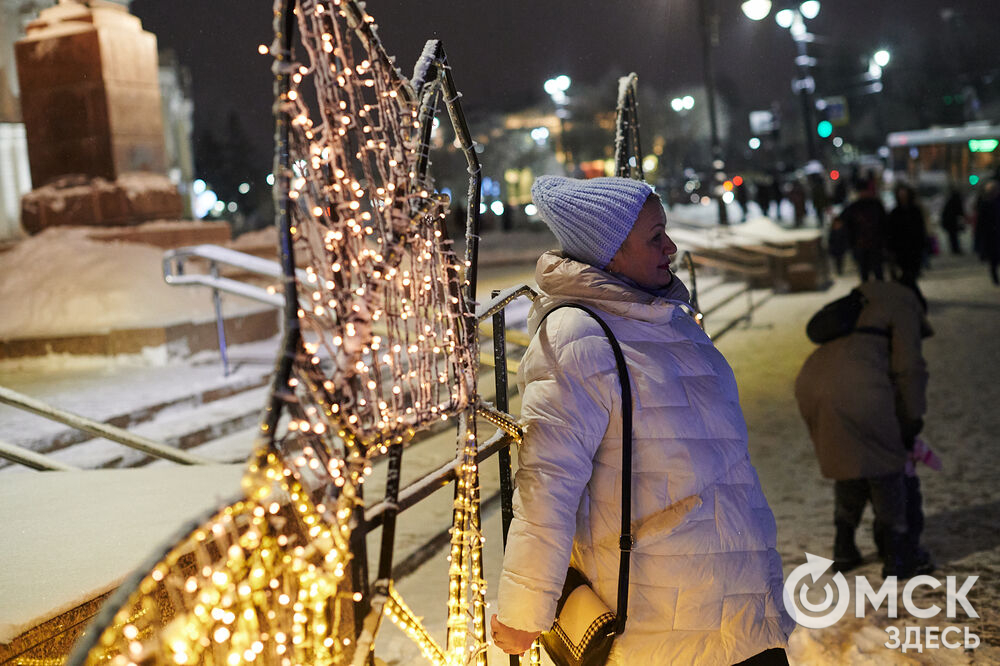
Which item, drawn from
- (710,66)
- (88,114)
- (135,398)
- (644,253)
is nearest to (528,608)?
(644,253)

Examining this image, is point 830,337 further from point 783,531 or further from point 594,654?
point 594,654

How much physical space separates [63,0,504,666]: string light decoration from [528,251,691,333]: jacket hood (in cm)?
Result: 22

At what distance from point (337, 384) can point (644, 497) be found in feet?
2.66

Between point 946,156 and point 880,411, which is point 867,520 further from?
point 946,156

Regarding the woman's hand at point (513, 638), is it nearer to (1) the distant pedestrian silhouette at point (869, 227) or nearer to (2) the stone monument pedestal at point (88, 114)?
(2) the stone monument pedestal at point (88, 114)

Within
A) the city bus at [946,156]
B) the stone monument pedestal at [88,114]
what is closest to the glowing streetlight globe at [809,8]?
the stone monument pedestal at [88,114]

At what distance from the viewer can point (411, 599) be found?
4418 mm

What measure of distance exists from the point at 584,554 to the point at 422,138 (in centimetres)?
109

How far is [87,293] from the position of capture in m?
9.52

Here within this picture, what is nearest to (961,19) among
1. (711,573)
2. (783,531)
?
(783,531)

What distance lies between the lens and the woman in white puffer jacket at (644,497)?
2.00 m

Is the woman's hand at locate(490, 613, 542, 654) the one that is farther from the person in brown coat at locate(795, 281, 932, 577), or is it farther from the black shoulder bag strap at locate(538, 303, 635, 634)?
the person in brown coat at locate(795, 281, 932, 577)

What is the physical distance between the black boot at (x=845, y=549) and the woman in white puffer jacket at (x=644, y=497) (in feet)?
9.22

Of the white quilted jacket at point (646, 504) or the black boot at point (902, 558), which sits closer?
the white quilted jacket at point (646, 504)
